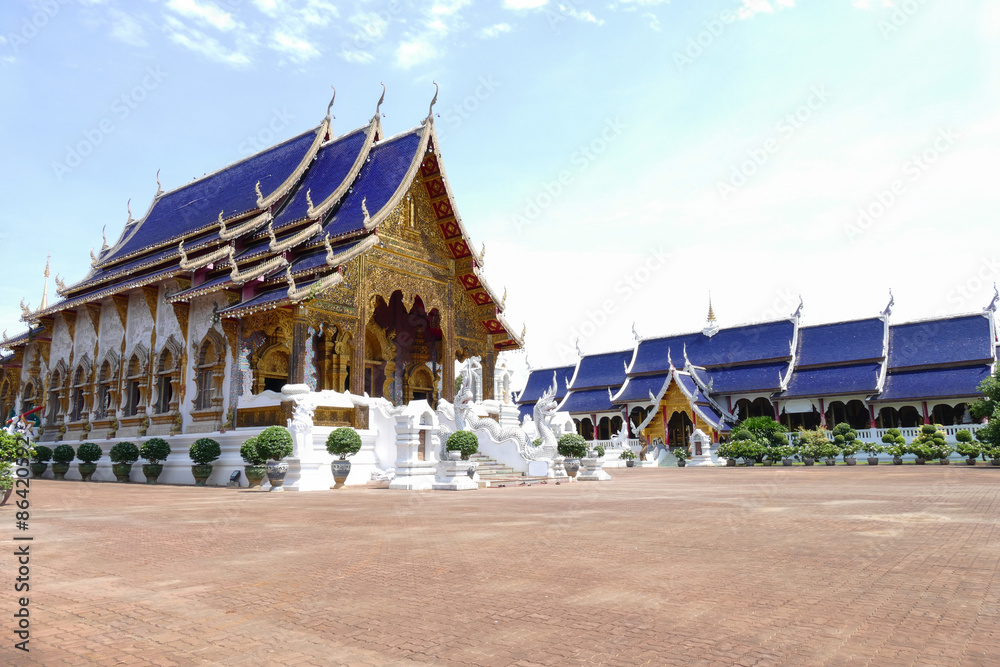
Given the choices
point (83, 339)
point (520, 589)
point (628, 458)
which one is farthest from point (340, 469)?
point (628, 458)

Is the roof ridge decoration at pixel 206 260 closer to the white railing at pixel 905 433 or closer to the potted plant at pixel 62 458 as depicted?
the potted plant at pixel 62 458

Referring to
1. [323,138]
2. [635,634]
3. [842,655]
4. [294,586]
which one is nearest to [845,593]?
[842,655]

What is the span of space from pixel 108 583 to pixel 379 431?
12.6 m

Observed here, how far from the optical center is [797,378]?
36.3 metres

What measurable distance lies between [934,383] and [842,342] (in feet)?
17.7

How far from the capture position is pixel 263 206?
64.3 ft

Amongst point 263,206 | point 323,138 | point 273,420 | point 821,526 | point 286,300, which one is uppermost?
point 323,138

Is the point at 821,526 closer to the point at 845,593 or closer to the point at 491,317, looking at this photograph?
the point at 845,593

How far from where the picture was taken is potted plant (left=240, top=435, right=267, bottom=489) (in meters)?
14.8

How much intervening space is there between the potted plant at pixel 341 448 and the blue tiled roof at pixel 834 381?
26653mm

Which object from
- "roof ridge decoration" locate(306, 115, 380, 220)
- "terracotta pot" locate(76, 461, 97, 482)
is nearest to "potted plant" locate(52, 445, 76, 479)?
"terracotta pot" locate(76, 461, 97, 482)

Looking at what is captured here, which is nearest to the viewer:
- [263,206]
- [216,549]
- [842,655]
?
[842,655]

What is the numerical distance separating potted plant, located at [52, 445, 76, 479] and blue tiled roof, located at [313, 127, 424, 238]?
10.4 meters

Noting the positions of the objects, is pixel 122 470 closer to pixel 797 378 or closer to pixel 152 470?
pixel 152 470
